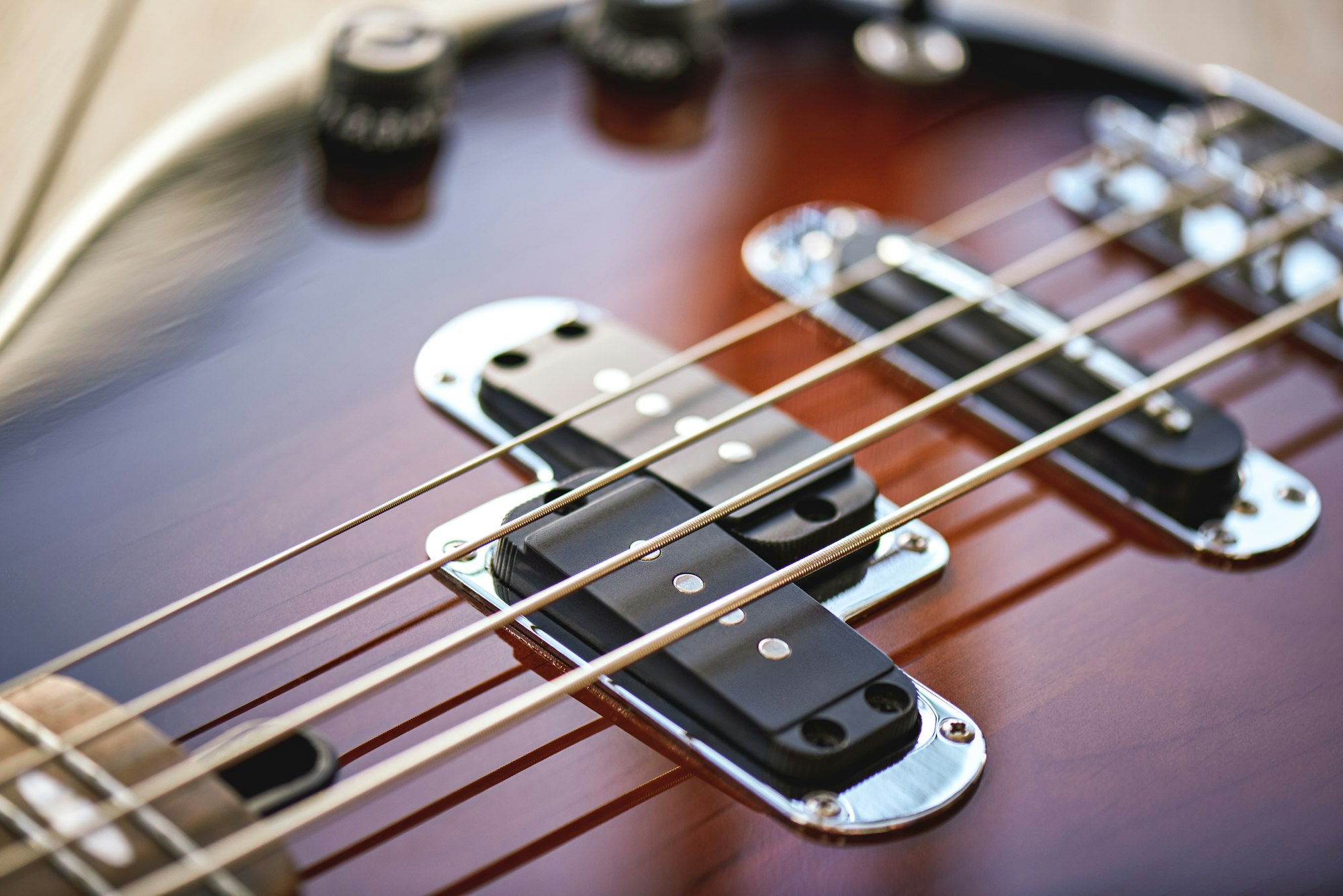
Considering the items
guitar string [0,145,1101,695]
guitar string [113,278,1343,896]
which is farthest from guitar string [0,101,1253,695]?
guitar string [113,278,1343,896]

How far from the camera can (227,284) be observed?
30.8 inches

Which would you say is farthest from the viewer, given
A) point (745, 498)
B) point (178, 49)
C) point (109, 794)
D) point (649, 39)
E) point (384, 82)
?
point (178, 49)

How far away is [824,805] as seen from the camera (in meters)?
0.54

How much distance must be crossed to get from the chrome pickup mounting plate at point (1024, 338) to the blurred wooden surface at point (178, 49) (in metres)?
0.30

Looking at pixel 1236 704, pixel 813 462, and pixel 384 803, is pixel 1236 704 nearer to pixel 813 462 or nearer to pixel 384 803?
pixel 813 462

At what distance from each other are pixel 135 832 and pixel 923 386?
44cm

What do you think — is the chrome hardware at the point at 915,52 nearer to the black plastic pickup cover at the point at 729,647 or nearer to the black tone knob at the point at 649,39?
the black tone knob at the point at 649,39

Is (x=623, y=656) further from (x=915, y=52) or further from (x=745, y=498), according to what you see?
(x=915, y=52)

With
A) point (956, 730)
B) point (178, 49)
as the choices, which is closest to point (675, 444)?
point (956, 730)

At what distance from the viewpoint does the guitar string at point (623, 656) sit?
467 mm

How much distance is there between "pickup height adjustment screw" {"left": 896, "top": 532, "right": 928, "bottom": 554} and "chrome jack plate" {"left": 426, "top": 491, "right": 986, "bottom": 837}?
0.09 feet

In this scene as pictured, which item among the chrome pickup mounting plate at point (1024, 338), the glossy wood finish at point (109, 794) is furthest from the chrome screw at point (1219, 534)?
the glossy wood finish at point (109, 794)

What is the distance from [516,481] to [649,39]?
396 millimetres

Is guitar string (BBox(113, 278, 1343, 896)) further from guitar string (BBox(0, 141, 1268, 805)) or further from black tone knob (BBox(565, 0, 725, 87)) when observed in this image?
black tone knob (BBox(565, 0, 725, 87))
